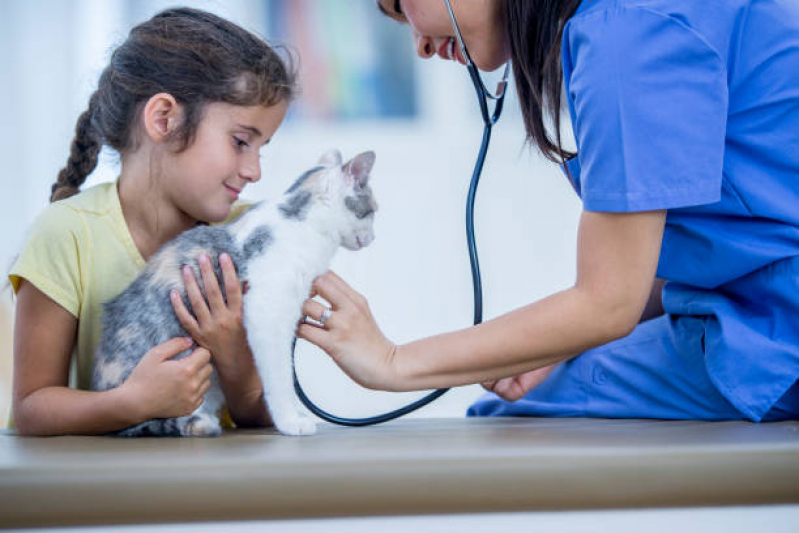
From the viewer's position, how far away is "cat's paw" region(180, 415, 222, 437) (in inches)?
39.9

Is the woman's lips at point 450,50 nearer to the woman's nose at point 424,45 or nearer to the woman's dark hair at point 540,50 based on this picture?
the woman's nose at point 424,45

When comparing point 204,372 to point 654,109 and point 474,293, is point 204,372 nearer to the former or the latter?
point 474,293

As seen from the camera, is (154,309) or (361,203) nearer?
(154,309)

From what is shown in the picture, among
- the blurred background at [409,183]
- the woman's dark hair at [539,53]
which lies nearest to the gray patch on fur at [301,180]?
the woman's dark hair at [539,53]

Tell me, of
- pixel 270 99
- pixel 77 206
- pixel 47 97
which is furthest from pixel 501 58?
pixel 47 97

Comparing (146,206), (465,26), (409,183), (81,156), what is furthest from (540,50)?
(409,183)

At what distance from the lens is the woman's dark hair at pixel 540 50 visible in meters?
1.00

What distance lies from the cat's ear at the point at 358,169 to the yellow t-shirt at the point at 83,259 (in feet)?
1.32

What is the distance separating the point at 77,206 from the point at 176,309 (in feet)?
1.14

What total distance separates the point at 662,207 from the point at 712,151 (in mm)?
93

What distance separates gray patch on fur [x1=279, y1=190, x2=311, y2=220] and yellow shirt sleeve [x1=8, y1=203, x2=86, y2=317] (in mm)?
358

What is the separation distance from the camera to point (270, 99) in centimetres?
127

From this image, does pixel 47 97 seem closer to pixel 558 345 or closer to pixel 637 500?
pixel 558 345

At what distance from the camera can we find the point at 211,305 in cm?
103
